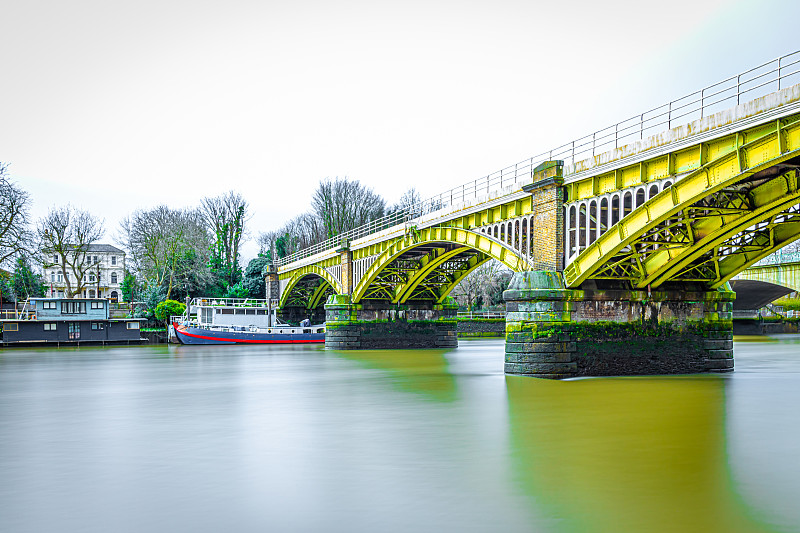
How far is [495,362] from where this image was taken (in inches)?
1491

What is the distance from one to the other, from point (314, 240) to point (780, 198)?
70787 millimetres

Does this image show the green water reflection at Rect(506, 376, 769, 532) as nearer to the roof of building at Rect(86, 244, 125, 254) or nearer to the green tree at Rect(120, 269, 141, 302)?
the green tree at Rect(120, 269, 141, 302)

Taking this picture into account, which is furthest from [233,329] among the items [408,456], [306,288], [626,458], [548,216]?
[626,458]

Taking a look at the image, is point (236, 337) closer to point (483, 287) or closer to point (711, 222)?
point (483, 287)

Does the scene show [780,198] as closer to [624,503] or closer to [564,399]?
[564,399]

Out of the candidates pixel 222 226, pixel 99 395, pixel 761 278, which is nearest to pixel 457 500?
pixel 99 395

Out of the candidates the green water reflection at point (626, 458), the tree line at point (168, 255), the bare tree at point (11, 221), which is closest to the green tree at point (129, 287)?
the tree line at point (168, 255)


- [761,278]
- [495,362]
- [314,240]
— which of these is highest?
[314,240]

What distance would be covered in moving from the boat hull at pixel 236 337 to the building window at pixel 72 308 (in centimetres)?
727

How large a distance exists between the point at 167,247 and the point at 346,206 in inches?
833

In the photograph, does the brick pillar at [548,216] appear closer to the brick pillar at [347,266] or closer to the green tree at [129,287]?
the brick pillar at [347,266]

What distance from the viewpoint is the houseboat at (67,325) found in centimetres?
5784

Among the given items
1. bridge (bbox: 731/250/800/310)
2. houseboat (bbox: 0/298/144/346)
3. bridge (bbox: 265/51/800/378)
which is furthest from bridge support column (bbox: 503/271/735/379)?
houseboat (bbox: 0/298/144/346)

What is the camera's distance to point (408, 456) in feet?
45.3
